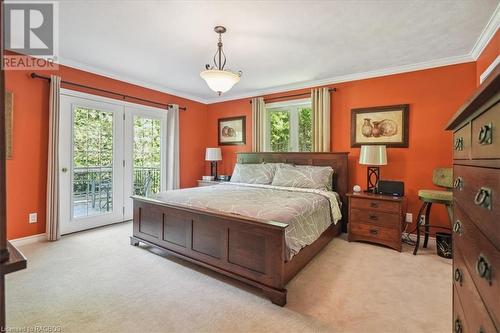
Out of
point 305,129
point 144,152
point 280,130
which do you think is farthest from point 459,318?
point 144,152

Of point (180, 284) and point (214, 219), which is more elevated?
point (214, 219)

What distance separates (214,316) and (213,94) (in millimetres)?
4387

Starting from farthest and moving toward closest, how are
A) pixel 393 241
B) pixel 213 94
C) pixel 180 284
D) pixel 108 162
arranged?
pixel 213 94
pixel 108 162
pixel 393 241
pixel 180 284

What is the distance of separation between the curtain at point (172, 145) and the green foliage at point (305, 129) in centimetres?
244

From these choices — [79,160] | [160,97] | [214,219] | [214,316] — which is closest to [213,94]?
[160,97]

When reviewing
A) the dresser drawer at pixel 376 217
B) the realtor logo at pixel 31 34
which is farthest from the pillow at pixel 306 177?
the realtor logo at pixel 31 34

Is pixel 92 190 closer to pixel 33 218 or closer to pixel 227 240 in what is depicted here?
pixel 33 218

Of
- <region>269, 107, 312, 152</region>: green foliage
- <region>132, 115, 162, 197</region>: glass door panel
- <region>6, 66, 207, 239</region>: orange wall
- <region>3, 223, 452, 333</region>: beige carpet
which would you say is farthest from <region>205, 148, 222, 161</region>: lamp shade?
<region>3, 223, 452, 333</region>: beige carpet

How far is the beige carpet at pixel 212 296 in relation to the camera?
5.68 feet

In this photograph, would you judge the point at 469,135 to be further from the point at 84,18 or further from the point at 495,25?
the point at 84,18

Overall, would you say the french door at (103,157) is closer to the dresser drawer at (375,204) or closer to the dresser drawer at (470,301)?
the dresser drawer at (375,204)

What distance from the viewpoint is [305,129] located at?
14.9 feet

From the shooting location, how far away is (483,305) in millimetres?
716

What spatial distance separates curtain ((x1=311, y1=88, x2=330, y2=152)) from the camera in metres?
4.09
